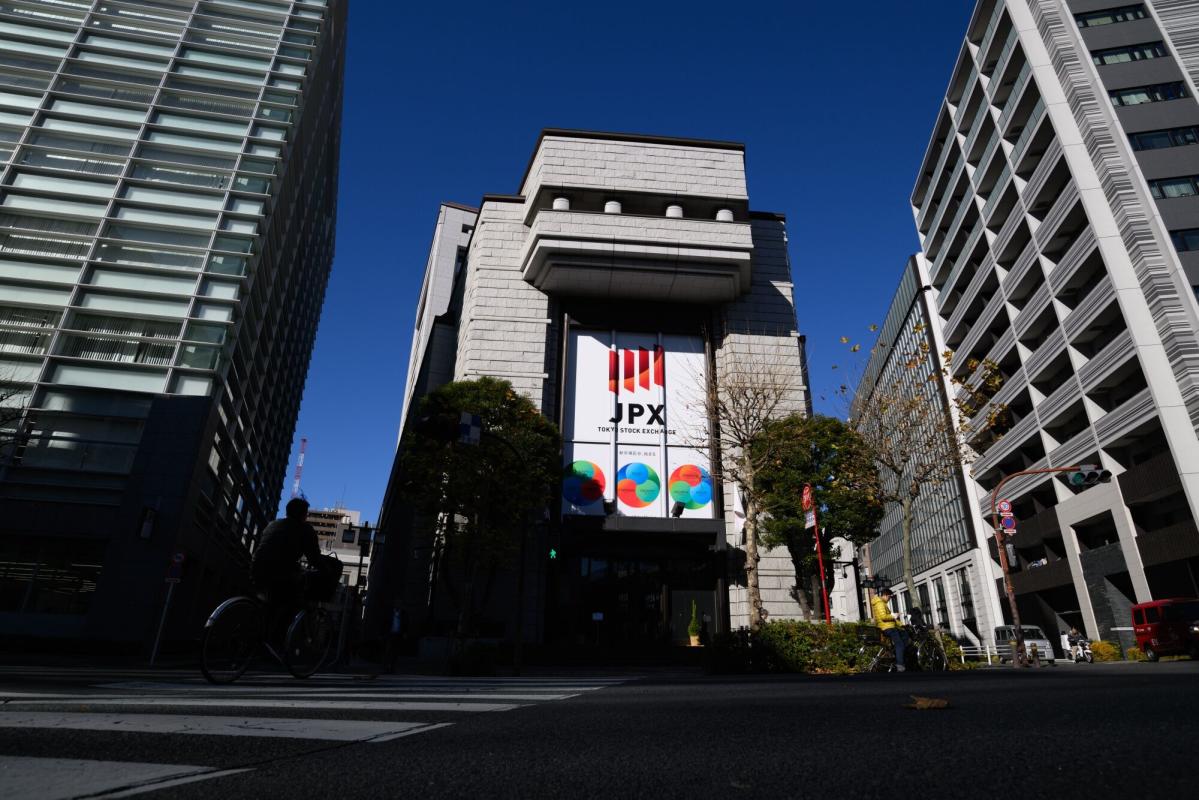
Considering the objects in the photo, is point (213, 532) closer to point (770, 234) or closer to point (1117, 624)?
point (770, 234)

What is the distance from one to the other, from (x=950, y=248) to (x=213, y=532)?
5061 centimetres

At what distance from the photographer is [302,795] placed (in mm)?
1638

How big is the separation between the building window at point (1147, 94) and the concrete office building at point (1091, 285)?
85mm

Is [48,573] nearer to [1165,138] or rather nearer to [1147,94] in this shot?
[1165,138]

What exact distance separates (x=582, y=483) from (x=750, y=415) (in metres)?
9.11

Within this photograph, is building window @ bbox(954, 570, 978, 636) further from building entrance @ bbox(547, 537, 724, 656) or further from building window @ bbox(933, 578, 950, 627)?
building entrance @ bbox(547, 537, 724, 656)

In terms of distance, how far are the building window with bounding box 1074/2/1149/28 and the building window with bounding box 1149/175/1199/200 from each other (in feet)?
34.8

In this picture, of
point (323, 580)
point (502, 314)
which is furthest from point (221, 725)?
point (502, 314)

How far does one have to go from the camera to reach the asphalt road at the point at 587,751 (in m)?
1.75

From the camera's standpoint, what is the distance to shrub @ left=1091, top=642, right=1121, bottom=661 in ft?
85.9

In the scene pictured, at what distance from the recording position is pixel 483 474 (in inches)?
854

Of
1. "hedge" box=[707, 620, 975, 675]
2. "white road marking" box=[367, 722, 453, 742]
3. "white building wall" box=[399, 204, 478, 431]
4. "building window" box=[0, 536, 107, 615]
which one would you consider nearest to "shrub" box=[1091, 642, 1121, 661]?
"hedge" box=[707, 620, 975, 675]

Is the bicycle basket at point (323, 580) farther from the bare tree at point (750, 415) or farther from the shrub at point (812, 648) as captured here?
the bare tree at point (750, 415)

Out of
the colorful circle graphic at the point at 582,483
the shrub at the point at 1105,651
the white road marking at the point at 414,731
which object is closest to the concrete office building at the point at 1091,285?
the shrub at the point at 1105,651
